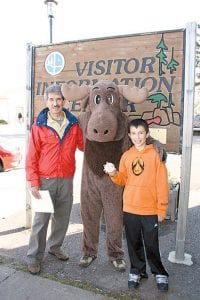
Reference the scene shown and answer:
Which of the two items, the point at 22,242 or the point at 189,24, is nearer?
the point at 189,24

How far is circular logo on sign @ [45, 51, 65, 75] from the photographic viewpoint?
439cm

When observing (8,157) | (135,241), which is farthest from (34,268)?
(8,157)

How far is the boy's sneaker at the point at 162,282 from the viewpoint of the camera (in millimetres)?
3203

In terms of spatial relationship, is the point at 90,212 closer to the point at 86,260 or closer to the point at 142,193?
the point at 86,260

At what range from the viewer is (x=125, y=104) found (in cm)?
355

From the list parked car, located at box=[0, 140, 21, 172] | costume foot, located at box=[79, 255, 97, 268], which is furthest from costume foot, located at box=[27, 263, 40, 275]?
parked car, located at box=[0, 140, 21, 172]

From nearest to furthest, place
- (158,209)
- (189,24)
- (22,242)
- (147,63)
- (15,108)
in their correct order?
1. (158,209)
2. (189,24)
3. (147,63)
4. (22,242)
5. (15,108)

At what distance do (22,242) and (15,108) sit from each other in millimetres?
44625

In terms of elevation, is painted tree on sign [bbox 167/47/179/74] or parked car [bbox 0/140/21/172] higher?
painted tree on sign [bbox 167/47/179/74]

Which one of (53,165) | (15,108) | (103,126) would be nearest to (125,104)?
(103,126)

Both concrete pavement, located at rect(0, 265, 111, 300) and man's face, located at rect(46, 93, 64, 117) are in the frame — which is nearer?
concrete pavement, located at rect(0, 265, 111, 300)

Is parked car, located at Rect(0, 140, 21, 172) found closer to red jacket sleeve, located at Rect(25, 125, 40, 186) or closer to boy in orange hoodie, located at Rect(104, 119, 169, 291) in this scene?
red jacket sleeve, located at Rect(25, 125, 40, 186)

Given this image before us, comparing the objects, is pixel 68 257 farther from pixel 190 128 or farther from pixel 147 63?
pixel 147 63

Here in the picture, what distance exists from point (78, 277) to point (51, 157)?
122 centimetres
